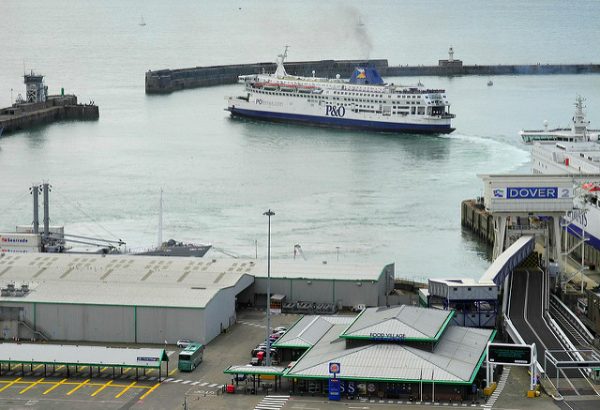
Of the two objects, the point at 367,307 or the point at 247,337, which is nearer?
the point at 247,337

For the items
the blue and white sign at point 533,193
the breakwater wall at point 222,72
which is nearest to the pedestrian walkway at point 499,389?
the blue and white sign at point 533,193

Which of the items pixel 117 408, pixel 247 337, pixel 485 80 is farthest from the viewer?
pixel 485 80

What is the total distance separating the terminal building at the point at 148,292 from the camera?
2805cm

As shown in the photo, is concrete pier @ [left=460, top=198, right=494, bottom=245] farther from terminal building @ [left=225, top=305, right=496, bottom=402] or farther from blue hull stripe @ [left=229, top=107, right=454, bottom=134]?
blue hull stripe @ [left=229, top=107, right=454, bottom=134]

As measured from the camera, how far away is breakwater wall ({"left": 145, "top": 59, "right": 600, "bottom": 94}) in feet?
323

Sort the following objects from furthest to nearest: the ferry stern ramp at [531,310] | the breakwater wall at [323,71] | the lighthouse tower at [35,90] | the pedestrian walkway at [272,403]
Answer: the breakwater wall at [323,71] → the lighthouse tower at [35,90] → the ferry stern ramp at [531,310] → the pedestrian walkway at [272,403]

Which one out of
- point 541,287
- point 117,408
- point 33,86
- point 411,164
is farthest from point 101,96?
point 117,408

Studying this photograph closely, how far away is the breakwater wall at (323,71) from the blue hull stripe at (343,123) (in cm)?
1478

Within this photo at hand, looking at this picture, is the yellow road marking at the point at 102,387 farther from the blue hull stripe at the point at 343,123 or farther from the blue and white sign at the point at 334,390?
the blue hull stripe at the point at 343,123

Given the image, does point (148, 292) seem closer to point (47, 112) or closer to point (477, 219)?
point (477, 219)

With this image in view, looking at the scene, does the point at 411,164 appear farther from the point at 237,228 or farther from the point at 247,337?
the point at 247,337

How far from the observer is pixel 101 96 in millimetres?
95625

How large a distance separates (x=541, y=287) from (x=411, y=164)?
101 ft

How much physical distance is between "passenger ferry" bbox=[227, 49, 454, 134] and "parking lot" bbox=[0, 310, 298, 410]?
5076 centimetres
